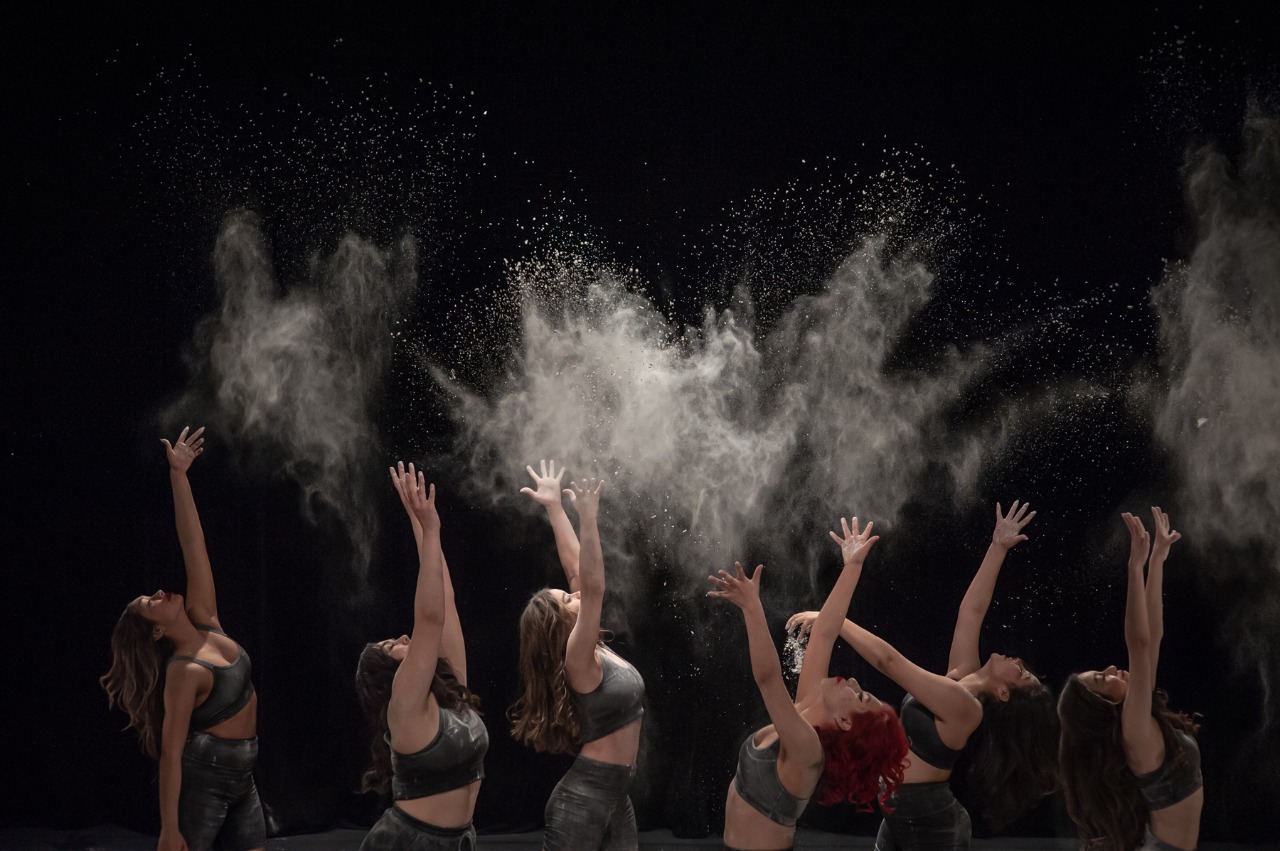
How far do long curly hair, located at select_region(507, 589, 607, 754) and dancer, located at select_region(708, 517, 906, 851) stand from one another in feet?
2.90

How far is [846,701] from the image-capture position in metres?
3.72

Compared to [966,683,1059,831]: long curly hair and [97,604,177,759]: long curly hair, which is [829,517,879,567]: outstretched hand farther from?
[97,604,177,759]: long curly hair

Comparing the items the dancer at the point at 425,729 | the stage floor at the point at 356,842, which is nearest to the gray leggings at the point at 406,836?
the dancer at the point at 425,729

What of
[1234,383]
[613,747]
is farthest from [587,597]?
[1234,383]

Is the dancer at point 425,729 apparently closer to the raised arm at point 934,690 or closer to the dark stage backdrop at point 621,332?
the raised arm at point 934,690

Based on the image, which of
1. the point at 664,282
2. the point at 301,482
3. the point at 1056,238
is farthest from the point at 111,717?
the point at 1056,238

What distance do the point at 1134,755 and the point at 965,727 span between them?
1.99 ft

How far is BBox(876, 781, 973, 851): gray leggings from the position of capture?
13.8 feet

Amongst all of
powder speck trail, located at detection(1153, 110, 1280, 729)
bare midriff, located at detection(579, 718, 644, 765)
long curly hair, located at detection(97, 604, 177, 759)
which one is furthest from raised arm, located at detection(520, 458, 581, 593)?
powder speck trail, located at detection(1153, 110, 1280, 729)

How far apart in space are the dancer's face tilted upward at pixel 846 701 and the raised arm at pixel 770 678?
0.18 m

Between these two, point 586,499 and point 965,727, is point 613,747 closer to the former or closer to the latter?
point 586,499

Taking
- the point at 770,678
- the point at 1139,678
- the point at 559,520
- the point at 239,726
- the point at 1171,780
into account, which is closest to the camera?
the point at 770,678

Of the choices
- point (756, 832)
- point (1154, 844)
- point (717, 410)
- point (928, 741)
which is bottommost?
point (756, 832)

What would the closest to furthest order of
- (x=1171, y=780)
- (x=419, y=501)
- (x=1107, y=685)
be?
(x=419, y=501) < (x=1171, y=780) < (x=1107, y=685)
